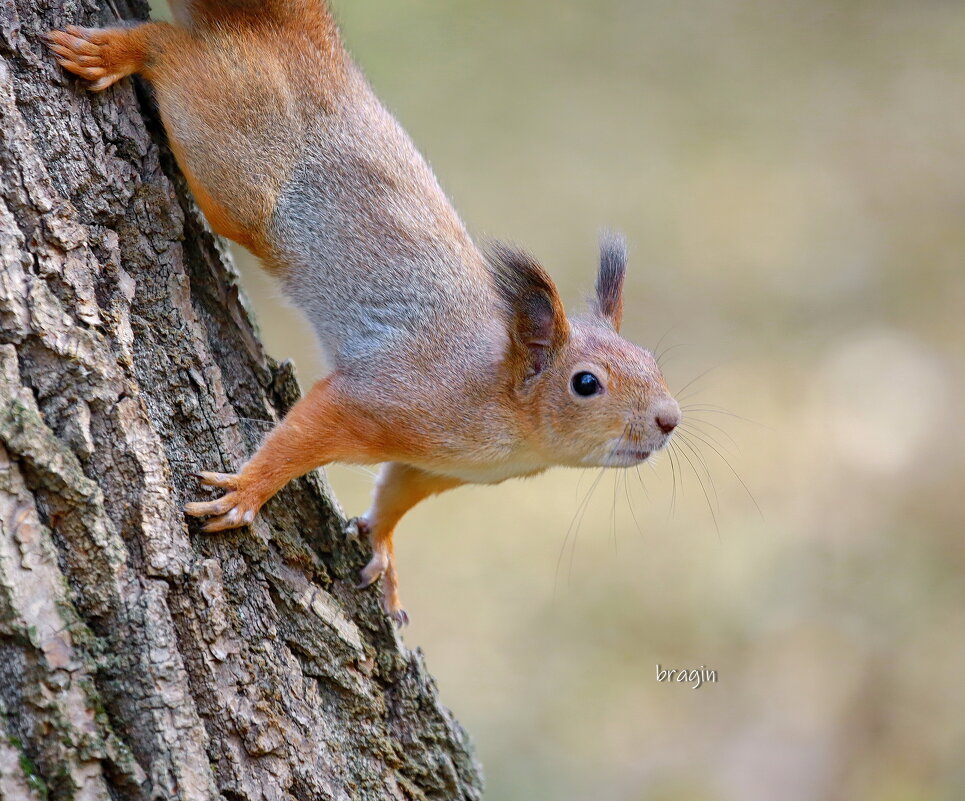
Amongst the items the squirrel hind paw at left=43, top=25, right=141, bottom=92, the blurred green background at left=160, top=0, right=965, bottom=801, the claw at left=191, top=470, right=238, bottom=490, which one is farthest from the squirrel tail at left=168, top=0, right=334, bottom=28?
the blurred green background at left=160, top=0, right=965, bottom=801

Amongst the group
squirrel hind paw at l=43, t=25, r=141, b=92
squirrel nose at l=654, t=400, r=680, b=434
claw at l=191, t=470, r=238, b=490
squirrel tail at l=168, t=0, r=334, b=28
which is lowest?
claw at l=191, t=470, r=238, b=490

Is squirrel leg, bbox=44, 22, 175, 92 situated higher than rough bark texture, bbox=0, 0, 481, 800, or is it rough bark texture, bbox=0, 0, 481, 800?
squirrel leg, bbox=44, 22, 175, 92

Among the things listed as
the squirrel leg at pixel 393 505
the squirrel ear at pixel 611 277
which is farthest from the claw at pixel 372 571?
the squirrel ear at pixel 611 277

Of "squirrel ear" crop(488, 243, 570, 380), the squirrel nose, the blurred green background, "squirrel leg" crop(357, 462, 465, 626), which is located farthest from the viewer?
the blurred green background

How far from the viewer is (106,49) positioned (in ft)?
Answer: 8.96

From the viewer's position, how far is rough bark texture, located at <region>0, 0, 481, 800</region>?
7.17 feet

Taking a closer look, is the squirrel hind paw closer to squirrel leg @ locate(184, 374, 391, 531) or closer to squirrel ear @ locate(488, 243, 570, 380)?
squirrel leg @ locate(184, 374, 391, 531)

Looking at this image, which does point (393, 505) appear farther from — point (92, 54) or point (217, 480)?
point (92, 54)

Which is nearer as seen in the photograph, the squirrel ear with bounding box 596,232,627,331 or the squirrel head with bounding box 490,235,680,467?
the squirrel head with bounding box 490,235,680,467

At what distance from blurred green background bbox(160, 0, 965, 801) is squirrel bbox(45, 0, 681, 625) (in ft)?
5.97

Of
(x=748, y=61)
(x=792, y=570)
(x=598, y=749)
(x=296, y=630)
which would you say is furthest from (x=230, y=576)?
(x=748, y=61)

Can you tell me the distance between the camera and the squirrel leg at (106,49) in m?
2.62

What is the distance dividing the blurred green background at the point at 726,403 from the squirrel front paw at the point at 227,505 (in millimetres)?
2769

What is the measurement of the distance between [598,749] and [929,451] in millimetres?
3438
